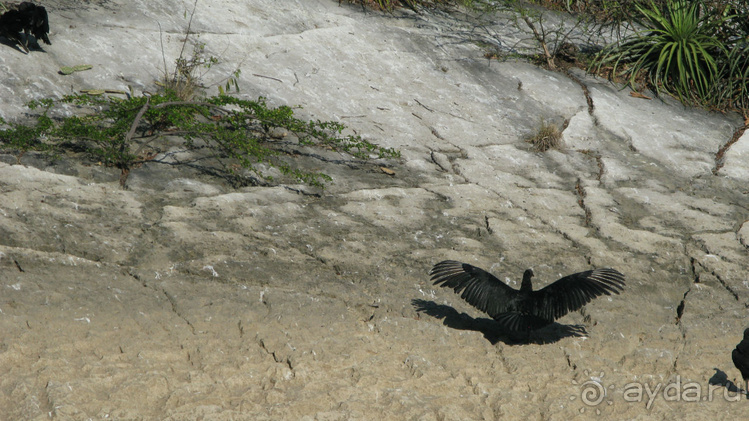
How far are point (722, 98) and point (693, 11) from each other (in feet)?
3.06

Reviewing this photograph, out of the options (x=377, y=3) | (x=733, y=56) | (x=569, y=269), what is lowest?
(x=569, y=269)

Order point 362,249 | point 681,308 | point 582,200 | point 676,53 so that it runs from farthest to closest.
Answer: point 676,53
point 582,200
point 362,249
point 681,308

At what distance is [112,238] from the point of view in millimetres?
3555

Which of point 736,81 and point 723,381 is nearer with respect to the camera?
point 723,381

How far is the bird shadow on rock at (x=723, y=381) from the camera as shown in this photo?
3066mm

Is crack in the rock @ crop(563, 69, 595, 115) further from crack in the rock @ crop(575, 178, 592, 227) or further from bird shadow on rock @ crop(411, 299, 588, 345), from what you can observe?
bird shadow on rock @ crop(411, 299, 588, 345)

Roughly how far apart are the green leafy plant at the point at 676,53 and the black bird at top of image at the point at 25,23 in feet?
16.7

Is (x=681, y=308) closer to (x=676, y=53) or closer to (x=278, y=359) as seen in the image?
(x=278, y=359)

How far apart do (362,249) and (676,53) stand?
465 centimetres

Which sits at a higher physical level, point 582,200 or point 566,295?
point 566,295

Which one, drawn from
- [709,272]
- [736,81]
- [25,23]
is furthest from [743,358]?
[25,23]

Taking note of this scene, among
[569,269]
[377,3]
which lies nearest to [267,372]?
[569,269]

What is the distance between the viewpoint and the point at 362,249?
12.8ft

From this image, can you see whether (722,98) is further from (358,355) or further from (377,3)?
(358,355)
